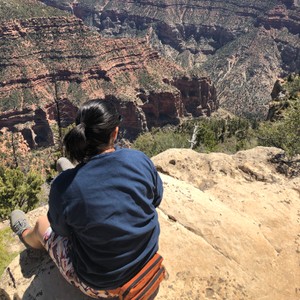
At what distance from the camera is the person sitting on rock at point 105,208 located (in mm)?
4141

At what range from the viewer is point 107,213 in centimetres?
418

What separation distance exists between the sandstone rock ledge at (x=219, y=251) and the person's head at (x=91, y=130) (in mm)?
2457

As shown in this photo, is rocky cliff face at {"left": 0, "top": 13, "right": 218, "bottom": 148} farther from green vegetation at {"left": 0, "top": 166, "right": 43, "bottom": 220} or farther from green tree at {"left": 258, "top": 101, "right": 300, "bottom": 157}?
green tree at {"left": 258, "top": 101, "right": 300, "bottom": 157}

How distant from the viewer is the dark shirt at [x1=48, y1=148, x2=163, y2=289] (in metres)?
4.17

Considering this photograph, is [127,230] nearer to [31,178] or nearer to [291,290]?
[291,290]

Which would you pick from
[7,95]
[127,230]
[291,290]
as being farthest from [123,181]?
[7,95]

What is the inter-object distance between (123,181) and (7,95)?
8649 centimetres

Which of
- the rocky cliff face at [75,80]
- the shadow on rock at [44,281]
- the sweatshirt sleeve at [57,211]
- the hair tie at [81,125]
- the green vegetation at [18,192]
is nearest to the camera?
the hair tie at [81,125]

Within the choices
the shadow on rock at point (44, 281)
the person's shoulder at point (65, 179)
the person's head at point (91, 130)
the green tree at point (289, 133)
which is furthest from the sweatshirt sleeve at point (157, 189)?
the green tree at point (289, 133)

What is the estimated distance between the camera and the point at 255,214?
25.0ft

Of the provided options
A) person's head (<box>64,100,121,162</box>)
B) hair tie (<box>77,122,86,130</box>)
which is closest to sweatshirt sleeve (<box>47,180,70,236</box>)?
person's head (<box>64,100,121,162</box>)

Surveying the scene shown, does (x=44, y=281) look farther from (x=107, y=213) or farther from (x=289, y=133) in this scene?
(x=289, y=133)

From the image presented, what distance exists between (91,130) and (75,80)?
94.0 m

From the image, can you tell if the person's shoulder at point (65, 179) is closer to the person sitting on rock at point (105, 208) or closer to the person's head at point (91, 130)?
the person sitting on rock at point (105, 208)
